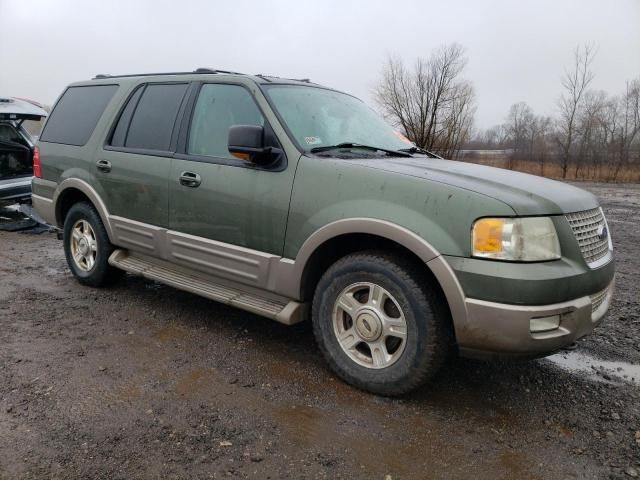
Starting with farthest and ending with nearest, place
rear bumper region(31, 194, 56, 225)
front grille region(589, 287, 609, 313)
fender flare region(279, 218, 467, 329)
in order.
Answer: rear bumper region(31, 194, 56, 225) → front grille region(589, 287, 609, 313) → fender flare region(279, 218, 467, 329)

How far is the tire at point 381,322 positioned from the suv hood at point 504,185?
54 cm

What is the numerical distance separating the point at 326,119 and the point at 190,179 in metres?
1.09

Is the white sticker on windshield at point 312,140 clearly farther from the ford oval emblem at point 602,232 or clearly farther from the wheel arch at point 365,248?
the ford oval emblem at point 602,232

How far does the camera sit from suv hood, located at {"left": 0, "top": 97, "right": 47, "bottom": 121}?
25.0 ft

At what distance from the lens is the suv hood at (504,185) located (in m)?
2.70

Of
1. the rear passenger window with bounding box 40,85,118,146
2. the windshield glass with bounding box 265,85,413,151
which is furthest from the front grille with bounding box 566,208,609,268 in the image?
the rear passenger window with bounding box 40,85,118,146

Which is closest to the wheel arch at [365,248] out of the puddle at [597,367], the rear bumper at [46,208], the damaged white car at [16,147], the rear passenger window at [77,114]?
the puddle at [597,367]

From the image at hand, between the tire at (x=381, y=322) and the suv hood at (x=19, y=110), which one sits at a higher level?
the suv hood at (x=19, y=110)

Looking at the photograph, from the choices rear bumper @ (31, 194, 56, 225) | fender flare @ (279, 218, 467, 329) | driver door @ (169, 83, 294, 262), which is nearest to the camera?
fender flare @ (279, 218, 467, 329)

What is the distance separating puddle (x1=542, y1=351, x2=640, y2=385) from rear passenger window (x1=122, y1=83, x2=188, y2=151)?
337cm

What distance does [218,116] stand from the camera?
3826mm

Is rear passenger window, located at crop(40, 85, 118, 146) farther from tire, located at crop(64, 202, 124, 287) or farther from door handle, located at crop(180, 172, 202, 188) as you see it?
door handle, located at crop(180, 172, 202, 188)

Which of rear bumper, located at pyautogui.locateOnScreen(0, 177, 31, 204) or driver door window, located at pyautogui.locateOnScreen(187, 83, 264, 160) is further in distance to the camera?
rear bumper, located at pyautogui.locateOnScreen(0, 177, 31, 204)

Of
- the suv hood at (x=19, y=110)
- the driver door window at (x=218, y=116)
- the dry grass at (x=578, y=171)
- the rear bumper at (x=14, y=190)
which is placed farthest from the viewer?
the dry grass at (x=578, y=171)
